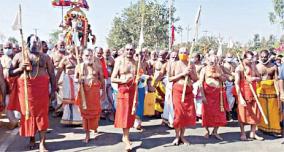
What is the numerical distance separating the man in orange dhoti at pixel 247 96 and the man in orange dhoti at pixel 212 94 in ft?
1.20

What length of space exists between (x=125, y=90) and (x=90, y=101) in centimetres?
85

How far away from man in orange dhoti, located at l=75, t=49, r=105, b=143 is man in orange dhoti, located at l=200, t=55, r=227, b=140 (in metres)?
2.14

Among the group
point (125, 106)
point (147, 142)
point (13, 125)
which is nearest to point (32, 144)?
point (125, 106)

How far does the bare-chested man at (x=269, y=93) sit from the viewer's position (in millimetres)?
7531

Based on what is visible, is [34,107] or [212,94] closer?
[34,107]

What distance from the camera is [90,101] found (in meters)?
6.75

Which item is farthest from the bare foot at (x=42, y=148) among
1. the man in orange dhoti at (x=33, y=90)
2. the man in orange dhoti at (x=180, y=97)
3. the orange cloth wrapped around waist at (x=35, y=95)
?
the man in orange dhoti at (x=180, y=97)

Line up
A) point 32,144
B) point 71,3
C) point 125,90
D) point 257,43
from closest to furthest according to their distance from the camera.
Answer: point 32,144
point 125,90
point 71,3
point 257,43

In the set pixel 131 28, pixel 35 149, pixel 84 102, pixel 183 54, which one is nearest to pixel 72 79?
pixel 84 102

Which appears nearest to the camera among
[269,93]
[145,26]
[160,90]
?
[269,93]

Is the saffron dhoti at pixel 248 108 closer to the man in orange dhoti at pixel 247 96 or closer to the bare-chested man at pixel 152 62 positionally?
the man in orange dhoti at pixel 247 96

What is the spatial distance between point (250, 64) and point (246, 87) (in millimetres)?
482

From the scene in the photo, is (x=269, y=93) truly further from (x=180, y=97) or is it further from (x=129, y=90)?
(x=129, y=90)

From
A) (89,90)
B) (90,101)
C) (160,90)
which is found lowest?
(90,101)
